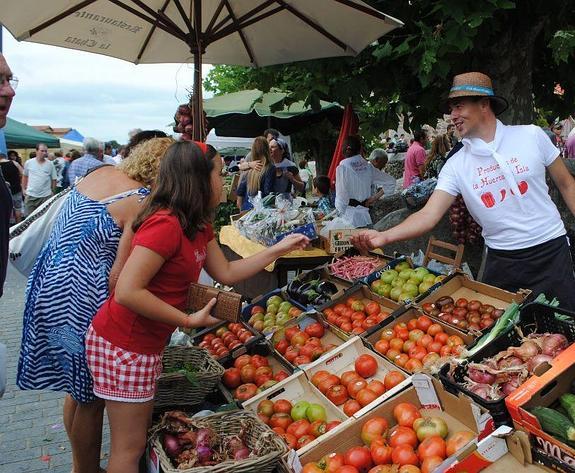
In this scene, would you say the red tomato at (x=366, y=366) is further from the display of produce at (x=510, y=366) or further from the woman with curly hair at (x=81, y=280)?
the woman with curly hair at (x=81, y=280)

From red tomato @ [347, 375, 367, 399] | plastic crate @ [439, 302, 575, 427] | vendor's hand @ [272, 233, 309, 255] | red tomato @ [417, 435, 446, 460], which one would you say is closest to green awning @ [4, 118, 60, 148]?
vendor's hand @ [272, 233, 309, 255]

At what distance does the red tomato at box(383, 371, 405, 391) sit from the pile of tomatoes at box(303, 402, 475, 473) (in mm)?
222

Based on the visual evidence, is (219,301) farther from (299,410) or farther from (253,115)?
(253,115)

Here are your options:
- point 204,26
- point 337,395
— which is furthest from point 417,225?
point 204,26

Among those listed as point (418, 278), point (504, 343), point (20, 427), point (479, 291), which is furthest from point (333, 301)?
point (20, 427)

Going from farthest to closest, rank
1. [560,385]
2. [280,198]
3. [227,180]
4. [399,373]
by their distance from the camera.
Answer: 1. [227,180]
2. [280,198]
3. [399,373]
4. [560,385]

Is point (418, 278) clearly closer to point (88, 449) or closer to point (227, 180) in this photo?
point (88, 449)

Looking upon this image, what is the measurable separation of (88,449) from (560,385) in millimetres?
2477

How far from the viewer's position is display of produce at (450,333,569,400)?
2221mm

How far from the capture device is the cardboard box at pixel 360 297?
A: 3.50 m

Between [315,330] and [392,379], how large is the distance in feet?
3.13

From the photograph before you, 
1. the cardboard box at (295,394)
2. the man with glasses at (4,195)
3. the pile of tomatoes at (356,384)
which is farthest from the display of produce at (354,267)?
the man with glasses at (4,195)

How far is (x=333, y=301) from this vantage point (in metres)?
3.95

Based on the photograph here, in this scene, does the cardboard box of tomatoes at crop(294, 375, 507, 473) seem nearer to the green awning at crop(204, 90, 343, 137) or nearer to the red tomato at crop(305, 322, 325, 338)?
the red tomato at crop(305, 322, 325, 338)
